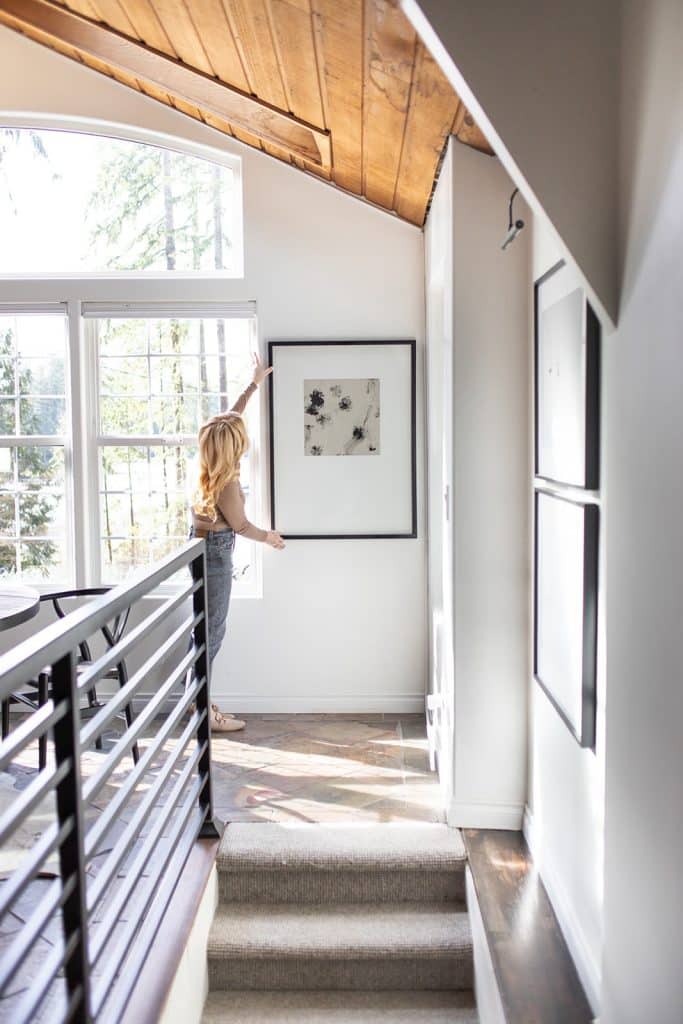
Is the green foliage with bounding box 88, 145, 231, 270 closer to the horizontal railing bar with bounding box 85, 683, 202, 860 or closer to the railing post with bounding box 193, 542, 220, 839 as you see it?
the railing post with bounding box 193, 542, 220, 839

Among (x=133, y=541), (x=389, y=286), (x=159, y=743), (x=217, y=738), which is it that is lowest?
(x=217, y=738)

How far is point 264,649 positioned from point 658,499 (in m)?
3.37

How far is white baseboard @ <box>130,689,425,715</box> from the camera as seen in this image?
15.5 ft

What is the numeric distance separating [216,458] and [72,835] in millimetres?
2608

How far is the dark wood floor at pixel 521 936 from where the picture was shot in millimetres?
2275

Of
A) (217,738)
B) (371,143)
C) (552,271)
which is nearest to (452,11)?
(552,271)

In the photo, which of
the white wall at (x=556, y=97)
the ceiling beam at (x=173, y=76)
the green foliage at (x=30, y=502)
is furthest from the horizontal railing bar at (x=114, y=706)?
the green foliage at (x=30, y=502)

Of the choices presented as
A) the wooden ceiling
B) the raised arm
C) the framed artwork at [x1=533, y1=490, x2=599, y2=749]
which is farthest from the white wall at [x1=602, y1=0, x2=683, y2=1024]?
the raised arm

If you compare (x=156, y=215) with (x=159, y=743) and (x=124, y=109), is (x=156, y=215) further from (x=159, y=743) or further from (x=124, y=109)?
(x=159, y=743)

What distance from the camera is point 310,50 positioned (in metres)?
2.77

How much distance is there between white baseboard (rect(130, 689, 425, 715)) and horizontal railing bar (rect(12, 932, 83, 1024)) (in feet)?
10.1

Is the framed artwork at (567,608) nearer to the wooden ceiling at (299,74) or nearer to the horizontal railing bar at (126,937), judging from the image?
the horizontal railing bar at (126,937)

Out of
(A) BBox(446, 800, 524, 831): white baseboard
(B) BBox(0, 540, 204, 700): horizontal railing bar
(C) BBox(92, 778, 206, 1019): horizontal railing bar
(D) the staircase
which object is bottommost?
(D) the staircase

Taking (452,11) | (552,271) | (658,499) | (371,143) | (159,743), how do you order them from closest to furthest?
(658,499) < (452,11) < (159,743) < (552,271) < (371,143)
